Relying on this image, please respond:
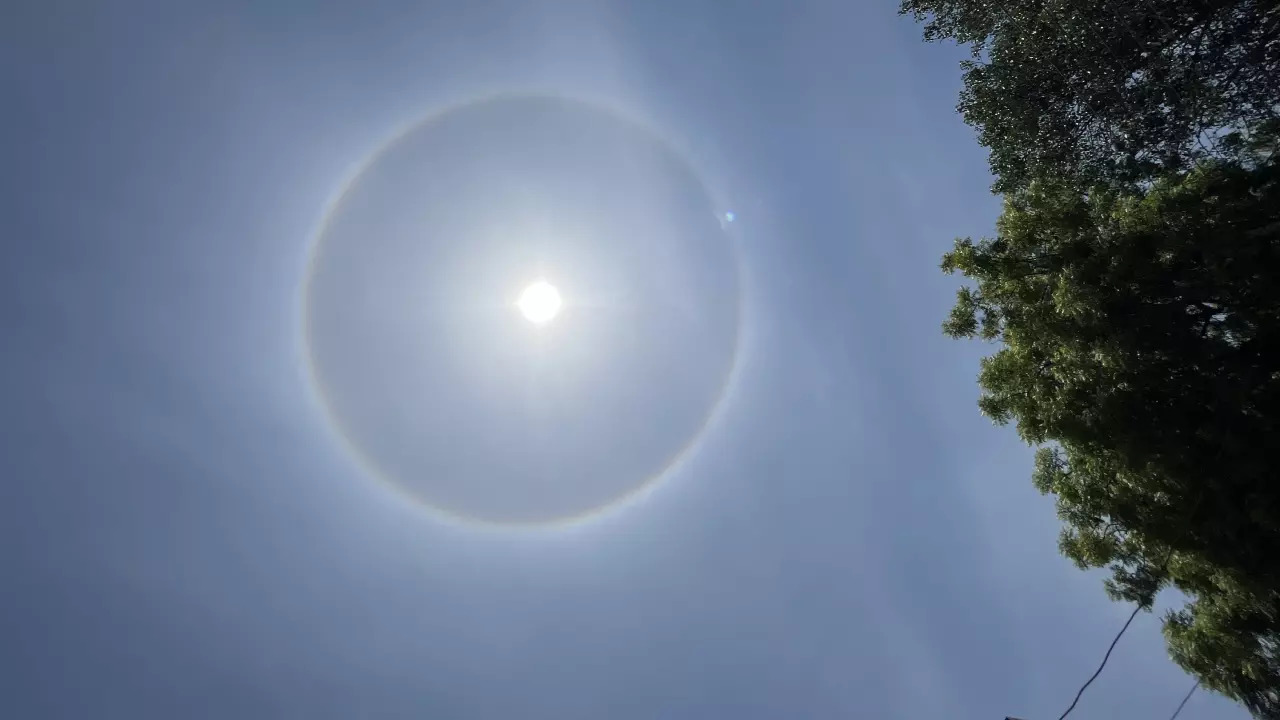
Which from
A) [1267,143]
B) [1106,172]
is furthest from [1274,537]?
[1106,172]

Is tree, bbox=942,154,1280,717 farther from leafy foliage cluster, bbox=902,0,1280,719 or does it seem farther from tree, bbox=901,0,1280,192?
tree, bbox=901,0,1280,192

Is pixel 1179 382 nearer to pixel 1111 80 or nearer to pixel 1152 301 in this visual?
pixel 1152 301

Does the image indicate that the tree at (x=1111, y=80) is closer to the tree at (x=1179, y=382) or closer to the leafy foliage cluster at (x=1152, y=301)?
the leafy foliage cluster at (x=1152, y=301)

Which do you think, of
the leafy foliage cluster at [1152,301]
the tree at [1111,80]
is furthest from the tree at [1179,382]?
the tree at [1111,80]

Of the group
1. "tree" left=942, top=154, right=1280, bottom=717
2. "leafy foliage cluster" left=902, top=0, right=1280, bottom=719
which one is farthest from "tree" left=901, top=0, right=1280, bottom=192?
"tree" left=942, top=154, right=1280, bottom=717

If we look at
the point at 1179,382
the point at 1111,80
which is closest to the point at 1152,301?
the point at 1179,382

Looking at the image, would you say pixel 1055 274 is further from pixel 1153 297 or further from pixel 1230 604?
pixel 1230 604
